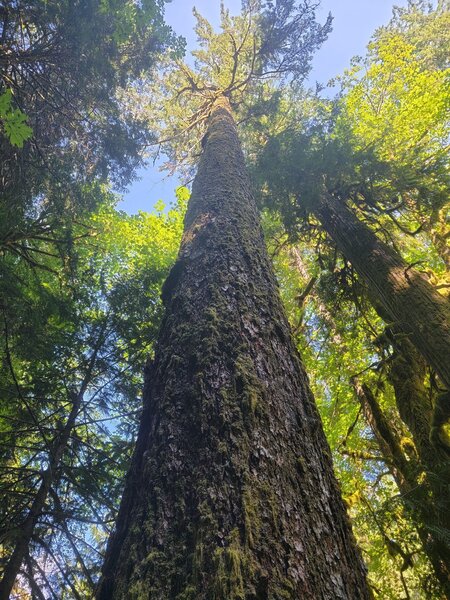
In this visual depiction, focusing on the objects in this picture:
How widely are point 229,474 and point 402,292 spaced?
3.42 m

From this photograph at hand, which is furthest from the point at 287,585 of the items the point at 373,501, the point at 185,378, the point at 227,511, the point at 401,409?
the point at 373,501

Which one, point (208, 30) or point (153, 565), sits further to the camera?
point (208, 30)

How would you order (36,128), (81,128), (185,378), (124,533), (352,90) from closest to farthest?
(124,533)
(185,378)
(36,128)
(81,128)
(352,90)

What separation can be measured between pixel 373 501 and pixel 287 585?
804 cm

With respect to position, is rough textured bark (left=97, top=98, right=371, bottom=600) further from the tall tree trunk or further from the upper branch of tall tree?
the upper branch of tall tree

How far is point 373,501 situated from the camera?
8.01m

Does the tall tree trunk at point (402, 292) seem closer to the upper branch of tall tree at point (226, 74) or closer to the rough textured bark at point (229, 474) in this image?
the rough textured bark at point (229, 474)

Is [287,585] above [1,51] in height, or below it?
below

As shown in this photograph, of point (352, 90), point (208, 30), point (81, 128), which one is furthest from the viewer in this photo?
point (352, 90)

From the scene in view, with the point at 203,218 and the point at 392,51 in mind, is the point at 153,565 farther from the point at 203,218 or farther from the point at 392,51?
the point at 392,51

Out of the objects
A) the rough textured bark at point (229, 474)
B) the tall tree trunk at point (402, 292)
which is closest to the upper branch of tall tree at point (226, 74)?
the tall tree trunk at point (402, 292)

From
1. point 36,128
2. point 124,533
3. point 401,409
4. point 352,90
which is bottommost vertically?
point 124,533

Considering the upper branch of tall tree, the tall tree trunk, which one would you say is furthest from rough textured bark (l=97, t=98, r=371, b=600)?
the upper branch of tall tree

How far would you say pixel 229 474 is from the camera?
155 centimetres
